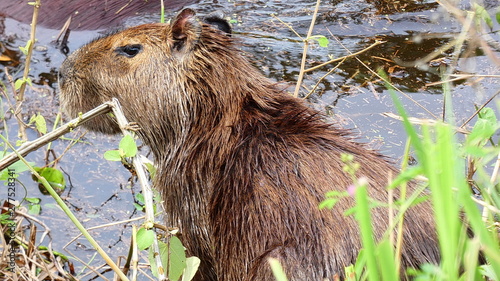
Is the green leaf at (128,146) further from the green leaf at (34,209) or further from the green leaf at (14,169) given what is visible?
the green leaf at (34,209)

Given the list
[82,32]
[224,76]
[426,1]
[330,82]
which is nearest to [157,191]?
[224,76]

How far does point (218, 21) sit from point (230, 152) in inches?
23.9

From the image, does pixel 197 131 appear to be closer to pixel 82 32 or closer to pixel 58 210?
pixel 58 210

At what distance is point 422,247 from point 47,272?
5.17ft

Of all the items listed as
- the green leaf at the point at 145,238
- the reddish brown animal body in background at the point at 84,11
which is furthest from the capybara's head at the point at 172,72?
the reddish brown animal body in background at the point at 84,11

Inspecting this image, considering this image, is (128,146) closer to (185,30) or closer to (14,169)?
(185,30)

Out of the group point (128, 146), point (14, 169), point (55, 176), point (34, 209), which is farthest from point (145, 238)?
point (55, 176)

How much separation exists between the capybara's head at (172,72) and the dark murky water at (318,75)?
1.02 feet

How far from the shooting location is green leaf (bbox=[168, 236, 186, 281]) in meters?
2.14

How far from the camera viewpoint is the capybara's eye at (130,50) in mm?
2719

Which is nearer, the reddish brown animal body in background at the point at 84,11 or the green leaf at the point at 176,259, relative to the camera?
the green leaf at the point at 176,259

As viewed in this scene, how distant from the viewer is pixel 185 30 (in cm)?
264

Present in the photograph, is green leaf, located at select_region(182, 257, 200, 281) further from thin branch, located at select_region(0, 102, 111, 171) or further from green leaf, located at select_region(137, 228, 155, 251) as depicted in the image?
thin branch, located at select_region(0, 102, 111, 171)

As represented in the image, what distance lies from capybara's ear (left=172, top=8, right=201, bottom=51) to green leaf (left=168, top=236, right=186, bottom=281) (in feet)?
2.74
